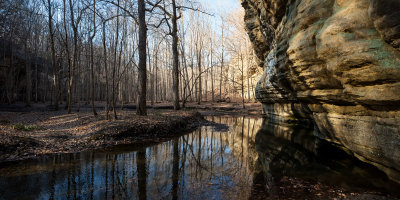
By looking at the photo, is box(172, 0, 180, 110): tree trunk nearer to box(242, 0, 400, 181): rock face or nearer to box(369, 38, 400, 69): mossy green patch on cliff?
box(242, 0, 400, 181): rock face

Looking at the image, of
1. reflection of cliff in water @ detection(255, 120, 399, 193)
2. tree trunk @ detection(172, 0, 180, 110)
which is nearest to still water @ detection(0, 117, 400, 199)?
reflection of cliff in water @ detection(255, 120, 399, 193)

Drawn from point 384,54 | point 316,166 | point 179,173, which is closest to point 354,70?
point 384,54

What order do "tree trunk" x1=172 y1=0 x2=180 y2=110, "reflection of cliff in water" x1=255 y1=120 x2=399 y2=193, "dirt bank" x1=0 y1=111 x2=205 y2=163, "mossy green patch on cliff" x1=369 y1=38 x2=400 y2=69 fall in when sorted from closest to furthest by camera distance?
1. "mossy green patch on cliff" x1=369 y1=38 x2=400 y2=69
2. "reflection of cliff in water" x1=255 y1=120 x2=399 y2=193
3. "dirt bank" x1=0 y1=111 x2=205 y2=163
4. "tree trunk" x1=172 y1=0 x2=180 y2=110

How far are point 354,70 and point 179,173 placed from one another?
5337 mm

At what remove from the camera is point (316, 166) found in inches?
231

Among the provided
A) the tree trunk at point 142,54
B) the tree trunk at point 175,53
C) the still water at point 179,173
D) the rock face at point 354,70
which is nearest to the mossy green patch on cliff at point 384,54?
the rock face at point 354,70

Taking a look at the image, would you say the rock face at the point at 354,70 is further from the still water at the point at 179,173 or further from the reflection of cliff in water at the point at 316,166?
the still water at the point at 179,173

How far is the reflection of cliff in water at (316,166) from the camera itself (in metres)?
4.56

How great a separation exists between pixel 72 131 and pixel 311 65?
439 inches

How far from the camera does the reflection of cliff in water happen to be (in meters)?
4.56

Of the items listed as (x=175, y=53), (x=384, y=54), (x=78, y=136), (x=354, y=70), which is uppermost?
(x=175, y=53)

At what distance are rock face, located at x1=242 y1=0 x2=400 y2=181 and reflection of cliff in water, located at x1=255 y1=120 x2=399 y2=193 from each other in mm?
434

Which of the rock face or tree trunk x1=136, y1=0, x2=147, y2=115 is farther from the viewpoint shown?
tree trunk x1=136, y1=0, x2=147, y2=115

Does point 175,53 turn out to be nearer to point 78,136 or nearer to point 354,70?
point 78,136
